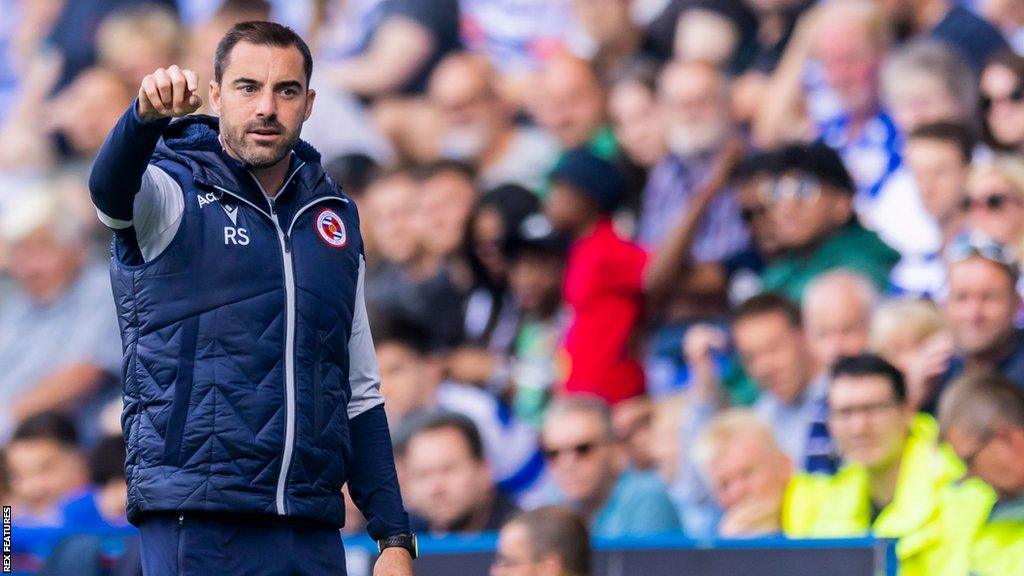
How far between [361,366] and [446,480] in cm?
334

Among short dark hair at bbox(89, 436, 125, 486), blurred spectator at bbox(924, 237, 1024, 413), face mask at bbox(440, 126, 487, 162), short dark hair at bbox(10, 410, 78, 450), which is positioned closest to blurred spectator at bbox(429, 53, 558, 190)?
face mask at bbox(440, 126, 487, 162)

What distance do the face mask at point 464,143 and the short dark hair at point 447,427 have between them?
5.86ft

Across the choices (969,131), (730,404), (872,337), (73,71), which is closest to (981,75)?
(969,131)

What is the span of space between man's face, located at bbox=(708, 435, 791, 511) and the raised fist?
3632 mm

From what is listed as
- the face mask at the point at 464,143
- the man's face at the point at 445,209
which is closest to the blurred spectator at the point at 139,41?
the face mask at the point at 464,143

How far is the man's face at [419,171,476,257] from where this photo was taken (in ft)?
27.3

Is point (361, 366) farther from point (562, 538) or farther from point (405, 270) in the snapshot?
point (405, 270)

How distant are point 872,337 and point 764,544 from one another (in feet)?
5.17

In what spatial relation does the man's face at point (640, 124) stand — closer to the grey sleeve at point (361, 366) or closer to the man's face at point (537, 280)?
the man's face at point (537, 280)

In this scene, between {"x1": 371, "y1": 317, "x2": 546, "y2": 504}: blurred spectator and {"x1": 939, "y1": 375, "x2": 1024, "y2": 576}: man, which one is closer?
{"x1": 939, "y1": 375, "x2": 1024, "y2": 576}: man

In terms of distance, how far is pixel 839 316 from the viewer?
6711 mm

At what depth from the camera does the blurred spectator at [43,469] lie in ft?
26.4

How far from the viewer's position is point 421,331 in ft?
26.1

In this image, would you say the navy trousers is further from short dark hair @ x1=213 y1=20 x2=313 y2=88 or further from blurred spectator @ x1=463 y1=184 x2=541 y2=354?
blurred spectator @ x1=463 y1=184 x2=541 y2=354
